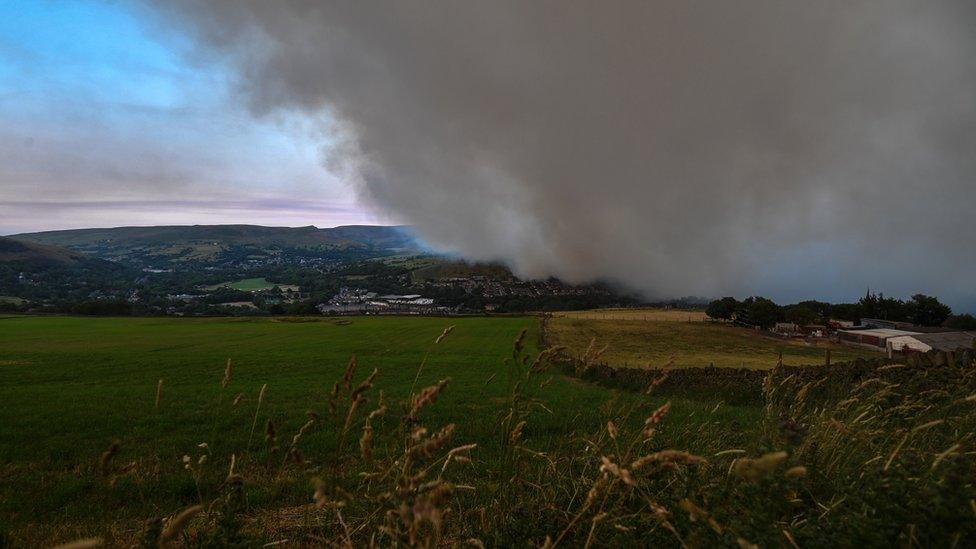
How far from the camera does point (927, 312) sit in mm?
80062

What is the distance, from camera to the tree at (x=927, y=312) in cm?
7938

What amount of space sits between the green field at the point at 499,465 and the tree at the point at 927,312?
87.1 meters

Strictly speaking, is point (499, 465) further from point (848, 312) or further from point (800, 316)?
point (848, 312)

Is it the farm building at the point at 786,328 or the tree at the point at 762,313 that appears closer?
the farm building at the point at 786,328

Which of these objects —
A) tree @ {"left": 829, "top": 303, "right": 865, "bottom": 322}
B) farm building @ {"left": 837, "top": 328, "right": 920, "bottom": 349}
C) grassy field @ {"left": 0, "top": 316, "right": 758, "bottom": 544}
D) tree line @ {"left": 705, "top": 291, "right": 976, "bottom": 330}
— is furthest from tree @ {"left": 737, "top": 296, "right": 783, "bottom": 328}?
grassy field @ {"left": 0, "top": 316, "right": 758, "bottom": 544}

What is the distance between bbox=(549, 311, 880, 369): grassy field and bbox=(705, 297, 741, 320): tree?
7.47 metres

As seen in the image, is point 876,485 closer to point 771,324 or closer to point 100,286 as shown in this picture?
point 771,324

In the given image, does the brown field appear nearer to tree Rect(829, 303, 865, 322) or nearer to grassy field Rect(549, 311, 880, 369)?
grassy field Rect(549, 311, 880, 369)

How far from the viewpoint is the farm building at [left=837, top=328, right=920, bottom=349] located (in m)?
56.9

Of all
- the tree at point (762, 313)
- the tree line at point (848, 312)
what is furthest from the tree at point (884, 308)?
the tree at point (762, 313)

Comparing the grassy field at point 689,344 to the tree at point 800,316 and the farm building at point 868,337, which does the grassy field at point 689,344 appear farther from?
the tree at point 800,316

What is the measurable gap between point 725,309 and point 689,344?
32.1m

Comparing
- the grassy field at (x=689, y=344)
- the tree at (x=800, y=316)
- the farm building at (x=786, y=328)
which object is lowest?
the grassy field at (x=689, y=344)

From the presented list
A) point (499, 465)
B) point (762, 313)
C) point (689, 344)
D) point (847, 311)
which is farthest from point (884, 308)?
point (499, 465)
